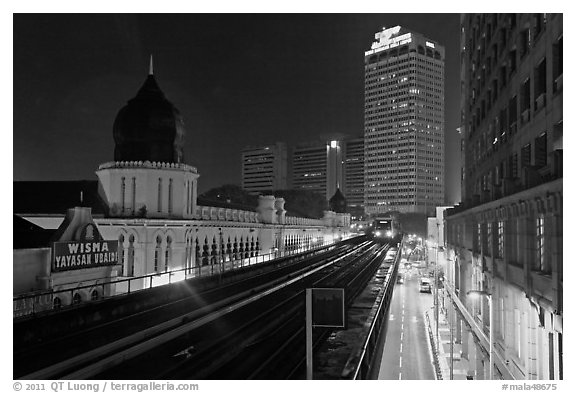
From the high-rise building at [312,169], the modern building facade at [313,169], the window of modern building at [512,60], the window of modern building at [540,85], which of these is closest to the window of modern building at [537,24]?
the window of modern building at [540,85]

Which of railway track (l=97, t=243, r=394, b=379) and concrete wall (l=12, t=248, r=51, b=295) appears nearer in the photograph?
railway track (l=97, t=243, r=394, b=379)

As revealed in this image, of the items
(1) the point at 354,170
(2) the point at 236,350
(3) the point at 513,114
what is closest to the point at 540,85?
(3) the point at 513,114

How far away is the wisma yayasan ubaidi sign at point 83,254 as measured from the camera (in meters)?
18.2

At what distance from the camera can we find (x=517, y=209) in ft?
59.3

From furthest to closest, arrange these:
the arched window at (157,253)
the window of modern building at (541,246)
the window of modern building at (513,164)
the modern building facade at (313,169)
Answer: the modern building facade at (313,169) → the arched window at (157,253) → the window of modern building at (513,164) → the window of modern building at (541,246)

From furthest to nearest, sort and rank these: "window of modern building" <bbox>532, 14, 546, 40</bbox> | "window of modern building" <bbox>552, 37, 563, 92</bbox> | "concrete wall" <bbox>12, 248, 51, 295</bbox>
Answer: "window of modern building" <bbox>532, 14, 546, 40</bbox>, "concrete wall" <bbox>12, 248, 51, 295</bbox>, "window of modern building" <bbox>552, 37, 563, 92</bbox>

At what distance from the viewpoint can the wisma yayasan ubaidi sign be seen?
18.2 metres

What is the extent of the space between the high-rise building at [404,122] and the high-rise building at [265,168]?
1366cm

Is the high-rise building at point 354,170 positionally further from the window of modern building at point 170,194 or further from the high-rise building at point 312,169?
the window of modern building at point 170,194

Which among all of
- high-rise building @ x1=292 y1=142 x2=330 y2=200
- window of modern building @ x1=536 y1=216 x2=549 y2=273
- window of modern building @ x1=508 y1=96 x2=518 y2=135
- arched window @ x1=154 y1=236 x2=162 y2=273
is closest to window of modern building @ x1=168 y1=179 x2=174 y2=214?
arched window @ x1=154 y1=236 x2=162 y2=273

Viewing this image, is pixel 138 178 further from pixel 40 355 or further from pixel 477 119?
pixel 477 119

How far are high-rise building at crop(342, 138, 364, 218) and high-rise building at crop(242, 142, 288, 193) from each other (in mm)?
43684

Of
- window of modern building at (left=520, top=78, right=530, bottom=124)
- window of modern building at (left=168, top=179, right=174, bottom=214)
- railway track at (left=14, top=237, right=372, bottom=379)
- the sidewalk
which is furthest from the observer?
the sidewalk

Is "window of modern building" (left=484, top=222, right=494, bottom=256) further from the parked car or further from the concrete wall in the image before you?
the parked car
